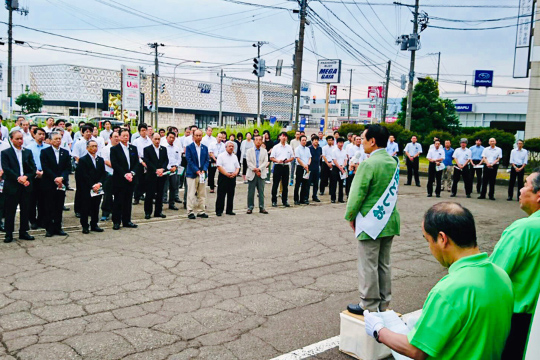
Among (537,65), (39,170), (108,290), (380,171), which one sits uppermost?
(537,65)

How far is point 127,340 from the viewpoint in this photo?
4.57m

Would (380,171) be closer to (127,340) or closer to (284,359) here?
(284,359)

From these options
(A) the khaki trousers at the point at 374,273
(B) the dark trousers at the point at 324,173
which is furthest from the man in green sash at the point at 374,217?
(B) the dark trousers at the point at 324,173

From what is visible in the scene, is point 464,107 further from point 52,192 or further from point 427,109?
point 52,192

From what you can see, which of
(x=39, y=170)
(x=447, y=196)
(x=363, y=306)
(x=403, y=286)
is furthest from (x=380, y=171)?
(x=447, y=196)

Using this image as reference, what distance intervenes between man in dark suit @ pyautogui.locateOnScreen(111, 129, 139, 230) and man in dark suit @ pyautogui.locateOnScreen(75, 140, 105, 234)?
1.18ft

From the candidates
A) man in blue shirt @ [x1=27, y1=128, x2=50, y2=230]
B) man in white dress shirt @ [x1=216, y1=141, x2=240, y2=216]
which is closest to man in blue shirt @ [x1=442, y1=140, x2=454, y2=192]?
man in white dress shirt @ [x1=216, y1=141, x2=240, y2=216]

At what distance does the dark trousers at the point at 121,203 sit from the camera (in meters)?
9.70

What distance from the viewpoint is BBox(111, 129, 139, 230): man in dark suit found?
31.9ft

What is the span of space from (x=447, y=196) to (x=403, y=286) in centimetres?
1151

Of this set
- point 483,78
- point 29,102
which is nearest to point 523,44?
point 483,78

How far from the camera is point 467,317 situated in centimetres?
210

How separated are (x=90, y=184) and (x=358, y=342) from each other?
6833mm

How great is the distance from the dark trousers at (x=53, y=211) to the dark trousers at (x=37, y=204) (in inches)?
9.8
